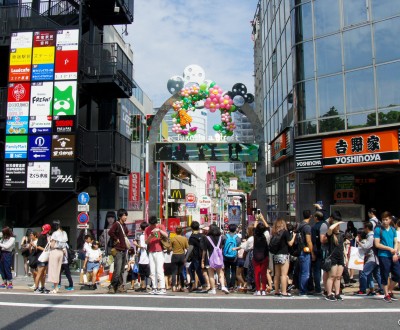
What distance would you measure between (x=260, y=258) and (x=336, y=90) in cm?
1071

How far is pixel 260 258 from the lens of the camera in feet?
32.4

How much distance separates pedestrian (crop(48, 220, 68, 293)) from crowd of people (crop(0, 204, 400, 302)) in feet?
0.08

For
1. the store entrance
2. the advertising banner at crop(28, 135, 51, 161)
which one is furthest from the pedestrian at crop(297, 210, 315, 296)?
the advertising banner at crop(28, 135, 51, 161)

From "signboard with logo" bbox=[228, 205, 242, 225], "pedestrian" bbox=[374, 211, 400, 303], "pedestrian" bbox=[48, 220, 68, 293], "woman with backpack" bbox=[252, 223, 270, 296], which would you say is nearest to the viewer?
"pedestrian" bbox=[374, 211, 400, 303]

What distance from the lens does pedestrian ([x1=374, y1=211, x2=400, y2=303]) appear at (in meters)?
8.85

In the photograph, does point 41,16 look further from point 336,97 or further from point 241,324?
point 241,324

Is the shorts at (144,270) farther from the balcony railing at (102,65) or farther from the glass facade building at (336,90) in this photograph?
the balcony railing at (102,65)

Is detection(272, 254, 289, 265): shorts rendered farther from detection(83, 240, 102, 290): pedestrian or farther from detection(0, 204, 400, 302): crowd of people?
detection(83, 240, 102, 290): pedestrian

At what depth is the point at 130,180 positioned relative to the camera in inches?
1071

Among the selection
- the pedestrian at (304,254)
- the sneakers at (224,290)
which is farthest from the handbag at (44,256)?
the pedestrian at (304,254)

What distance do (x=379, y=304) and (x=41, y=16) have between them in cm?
1790

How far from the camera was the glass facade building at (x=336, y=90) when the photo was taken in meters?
16.6

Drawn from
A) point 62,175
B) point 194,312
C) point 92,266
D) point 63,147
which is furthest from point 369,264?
point 63,147

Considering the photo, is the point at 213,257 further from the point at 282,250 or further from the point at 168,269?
the point at 168,269
